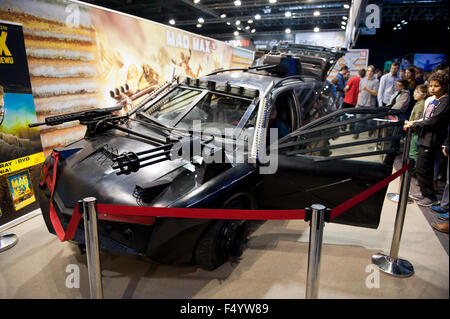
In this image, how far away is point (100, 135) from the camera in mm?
3740

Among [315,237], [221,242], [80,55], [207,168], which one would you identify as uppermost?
[80,55]

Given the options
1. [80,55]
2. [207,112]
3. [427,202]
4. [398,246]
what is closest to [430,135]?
[427,202]

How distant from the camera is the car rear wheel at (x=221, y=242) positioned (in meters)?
2.76

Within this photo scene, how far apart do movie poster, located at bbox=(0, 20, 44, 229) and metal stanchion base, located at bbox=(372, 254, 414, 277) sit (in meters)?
4.51

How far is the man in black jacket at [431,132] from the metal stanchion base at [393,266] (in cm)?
188

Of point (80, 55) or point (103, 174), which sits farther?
point (80, 55)

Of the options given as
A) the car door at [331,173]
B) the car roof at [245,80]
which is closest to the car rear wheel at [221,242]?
the car door at [331,173]

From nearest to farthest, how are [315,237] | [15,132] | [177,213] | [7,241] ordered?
1. [315,237]
2. [177,213]
3. [7,241]
4. [15,132]

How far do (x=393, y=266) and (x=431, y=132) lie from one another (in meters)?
2.38

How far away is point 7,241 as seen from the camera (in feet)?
12.0

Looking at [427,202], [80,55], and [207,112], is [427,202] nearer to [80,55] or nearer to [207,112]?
[207,112]

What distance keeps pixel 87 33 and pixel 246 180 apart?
406 centimetres

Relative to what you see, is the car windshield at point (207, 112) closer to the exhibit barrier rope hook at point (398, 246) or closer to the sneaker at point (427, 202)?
the exhibit barrier rope hook at point (398, 246)
